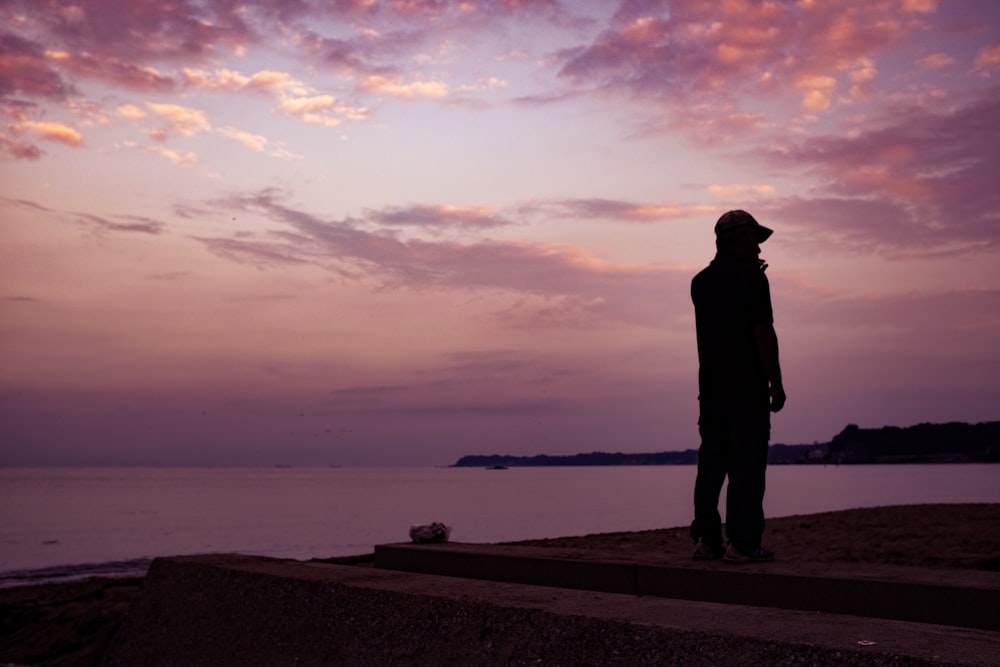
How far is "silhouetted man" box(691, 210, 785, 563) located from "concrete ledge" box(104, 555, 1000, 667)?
69.8 inches

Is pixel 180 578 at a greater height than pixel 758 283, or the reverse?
pixel 758 283

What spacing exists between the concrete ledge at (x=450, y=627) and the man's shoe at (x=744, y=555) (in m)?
1.58

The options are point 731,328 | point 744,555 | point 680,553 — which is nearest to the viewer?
point 744,555

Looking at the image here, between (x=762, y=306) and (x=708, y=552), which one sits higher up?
(x=762, y=306)

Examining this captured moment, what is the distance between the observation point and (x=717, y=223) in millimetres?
6809

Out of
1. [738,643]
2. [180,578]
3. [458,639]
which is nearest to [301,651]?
[458,639]

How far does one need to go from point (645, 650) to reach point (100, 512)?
94832mm

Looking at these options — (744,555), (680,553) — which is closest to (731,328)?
(744,555)

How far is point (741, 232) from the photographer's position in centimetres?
667

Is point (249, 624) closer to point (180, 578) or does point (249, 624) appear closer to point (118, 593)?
point (180, 578)

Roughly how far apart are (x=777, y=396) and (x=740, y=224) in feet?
4.10

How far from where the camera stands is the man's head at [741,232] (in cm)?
667

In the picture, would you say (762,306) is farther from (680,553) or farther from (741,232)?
(680,553)

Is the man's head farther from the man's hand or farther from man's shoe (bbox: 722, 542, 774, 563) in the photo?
man's shoe (bbox: 722, 542, 774, 563)
